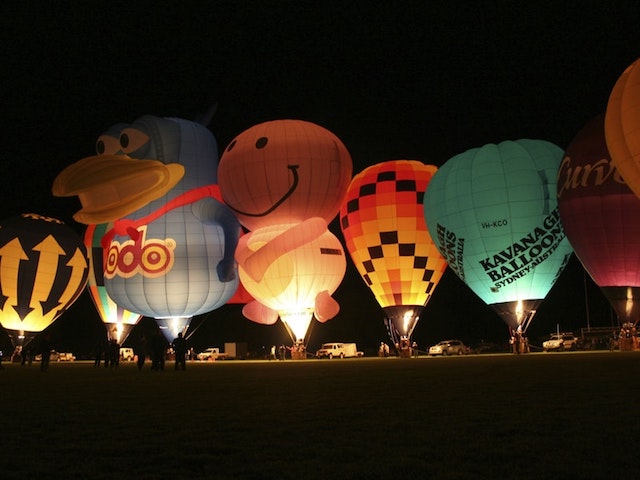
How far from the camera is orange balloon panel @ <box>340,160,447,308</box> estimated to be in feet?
83.0

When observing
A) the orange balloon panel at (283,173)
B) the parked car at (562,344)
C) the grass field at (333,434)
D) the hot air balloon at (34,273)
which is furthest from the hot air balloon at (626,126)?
the hot air balloon at (34,273)

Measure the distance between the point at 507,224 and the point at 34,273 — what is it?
1841 cm

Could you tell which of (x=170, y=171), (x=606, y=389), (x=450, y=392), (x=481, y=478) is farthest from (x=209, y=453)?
(x=170, y=171)

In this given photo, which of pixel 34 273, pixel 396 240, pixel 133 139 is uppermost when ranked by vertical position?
pixel 133 139

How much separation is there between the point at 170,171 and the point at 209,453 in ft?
69.5

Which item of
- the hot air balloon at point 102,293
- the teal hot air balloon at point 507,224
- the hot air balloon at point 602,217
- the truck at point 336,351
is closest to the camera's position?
the hot air balloon at point 602,217

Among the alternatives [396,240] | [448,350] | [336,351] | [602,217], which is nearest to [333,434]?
[602,217]

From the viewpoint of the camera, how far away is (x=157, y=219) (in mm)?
24984

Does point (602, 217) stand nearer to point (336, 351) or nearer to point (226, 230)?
point (226, 230)

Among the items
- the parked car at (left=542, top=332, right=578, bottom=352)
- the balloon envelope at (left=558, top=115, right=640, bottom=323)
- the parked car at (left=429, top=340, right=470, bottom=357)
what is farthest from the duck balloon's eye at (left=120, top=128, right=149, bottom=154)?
the parked car at (left=542, top=332, right=578, bottom=352)

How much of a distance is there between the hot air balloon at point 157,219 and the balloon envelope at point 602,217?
10.7 meters

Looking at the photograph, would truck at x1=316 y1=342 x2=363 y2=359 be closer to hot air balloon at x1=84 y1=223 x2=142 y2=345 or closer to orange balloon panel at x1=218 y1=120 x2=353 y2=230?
hot air balloon at x1=84 y1=223 x2=142 y2=345

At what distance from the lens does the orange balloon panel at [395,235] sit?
25.3 meters

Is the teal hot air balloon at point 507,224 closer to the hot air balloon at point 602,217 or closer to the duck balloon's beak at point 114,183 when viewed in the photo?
the hot air balloon at point 602,217
